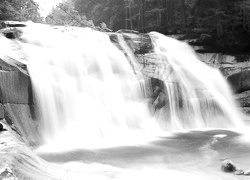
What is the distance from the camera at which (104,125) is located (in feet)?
36.2

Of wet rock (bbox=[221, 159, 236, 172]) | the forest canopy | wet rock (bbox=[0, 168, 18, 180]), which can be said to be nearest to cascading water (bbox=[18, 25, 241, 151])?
the forest canopy

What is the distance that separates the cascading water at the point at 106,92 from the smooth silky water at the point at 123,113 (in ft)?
0.12

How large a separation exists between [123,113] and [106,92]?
119 centimetres

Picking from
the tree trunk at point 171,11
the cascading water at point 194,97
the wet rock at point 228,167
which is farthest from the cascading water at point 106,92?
the tree trunk at point 171,11

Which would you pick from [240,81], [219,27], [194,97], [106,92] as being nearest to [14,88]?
[106,92]

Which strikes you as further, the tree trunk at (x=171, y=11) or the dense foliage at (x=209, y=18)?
the tree trunk at (x=171, y=11)

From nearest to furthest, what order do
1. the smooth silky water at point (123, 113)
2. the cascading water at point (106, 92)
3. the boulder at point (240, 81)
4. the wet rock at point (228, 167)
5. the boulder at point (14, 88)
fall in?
the wet rock at point (228, 167) < the smooth silky water at point (123, 113) < the boulder at point (14, 88) < the cascading water at point (106, 92) < the boulder at point (240, 81)

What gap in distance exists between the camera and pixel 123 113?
12.0 metres

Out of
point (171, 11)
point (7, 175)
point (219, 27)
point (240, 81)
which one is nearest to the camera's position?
point (7, 175)

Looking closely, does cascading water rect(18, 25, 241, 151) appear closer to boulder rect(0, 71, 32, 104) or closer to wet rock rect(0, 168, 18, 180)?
boulder rect(0, 71, 32, 104)

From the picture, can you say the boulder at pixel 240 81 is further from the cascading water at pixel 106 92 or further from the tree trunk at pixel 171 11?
the tree trunk at pixel 171 11

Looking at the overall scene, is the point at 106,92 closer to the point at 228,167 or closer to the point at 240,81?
the point at 228,167

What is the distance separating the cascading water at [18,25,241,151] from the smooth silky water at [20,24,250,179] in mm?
37

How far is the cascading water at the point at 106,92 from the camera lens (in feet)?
33.5
